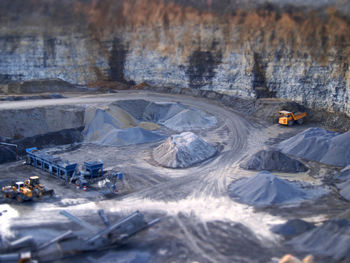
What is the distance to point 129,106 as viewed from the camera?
104 feet

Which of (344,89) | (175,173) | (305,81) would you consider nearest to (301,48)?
(305,81)

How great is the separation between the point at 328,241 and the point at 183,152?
10.6 metres

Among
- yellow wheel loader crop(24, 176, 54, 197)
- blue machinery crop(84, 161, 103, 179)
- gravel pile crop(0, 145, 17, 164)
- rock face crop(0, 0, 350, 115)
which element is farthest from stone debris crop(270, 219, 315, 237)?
rock face crop(0, 0, 350, 115)

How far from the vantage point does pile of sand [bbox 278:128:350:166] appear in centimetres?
2218

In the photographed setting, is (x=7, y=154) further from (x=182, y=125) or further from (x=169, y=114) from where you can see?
(x=169, y=114)

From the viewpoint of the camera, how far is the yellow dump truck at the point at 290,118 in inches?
1168

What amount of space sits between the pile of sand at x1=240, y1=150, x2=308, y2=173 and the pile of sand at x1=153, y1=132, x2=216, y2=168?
2.70 metres

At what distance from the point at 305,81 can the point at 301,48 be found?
2769 millimetres

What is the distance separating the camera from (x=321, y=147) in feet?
76.0

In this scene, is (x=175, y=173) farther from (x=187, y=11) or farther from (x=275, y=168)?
(x=187, y=11)

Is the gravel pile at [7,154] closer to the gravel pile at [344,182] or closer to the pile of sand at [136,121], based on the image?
the pile of sand at [136,121]

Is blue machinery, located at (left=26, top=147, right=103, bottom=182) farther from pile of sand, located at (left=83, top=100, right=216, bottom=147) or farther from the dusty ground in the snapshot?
pile of sand, located at (left=83, top=100, right=216, bottom=147)

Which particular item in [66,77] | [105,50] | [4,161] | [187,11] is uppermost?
[187,11]

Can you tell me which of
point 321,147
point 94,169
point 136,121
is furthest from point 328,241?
point 136,121
